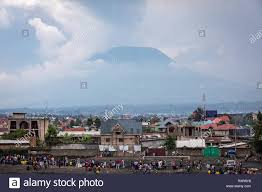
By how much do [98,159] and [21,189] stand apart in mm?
10063

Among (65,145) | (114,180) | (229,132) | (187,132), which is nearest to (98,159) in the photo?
(65,145)

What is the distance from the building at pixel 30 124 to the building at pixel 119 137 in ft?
30.0

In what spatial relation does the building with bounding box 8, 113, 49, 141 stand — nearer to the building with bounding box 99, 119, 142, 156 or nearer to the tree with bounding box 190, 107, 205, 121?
the building with bounding box 99, 119, 142, 156

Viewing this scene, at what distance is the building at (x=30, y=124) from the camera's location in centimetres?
4091

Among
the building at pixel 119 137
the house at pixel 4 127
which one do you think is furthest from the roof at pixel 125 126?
the house at pixel 4 127

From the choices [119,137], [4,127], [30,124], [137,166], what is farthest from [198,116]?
[137,166]

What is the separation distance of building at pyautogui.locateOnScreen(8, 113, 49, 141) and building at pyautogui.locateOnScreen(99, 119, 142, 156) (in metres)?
9.16

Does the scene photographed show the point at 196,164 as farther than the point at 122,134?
No

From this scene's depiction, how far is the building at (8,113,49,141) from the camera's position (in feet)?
134

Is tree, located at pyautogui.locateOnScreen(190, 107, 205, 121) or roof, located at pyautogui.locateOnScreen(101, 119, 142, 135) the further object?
tree, located at pyautogui.locateOnScreen(190, 107, 205, 121)

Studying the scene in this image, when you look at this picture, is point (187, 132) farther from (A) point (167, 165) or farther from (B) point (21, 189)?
(B) point (21, 189)

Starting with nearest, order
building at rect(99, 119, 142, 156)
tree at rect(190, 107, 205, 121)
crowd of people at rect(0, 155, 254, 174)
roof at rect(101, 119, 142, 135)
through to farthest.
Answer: crowd of people at rect(0, 155, 254, 174) < building at rect(99, 119, 142, 156) < roof at rect(101, 119, 142, 135) < tree at rect(190, 107, 205, 121)

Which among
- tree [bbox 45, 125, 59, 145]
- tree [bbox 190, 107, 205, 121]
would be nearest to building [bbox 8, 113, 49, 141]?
tree [bbox 45, 125, 59, 145]

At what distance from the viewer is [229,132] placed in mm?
49344
